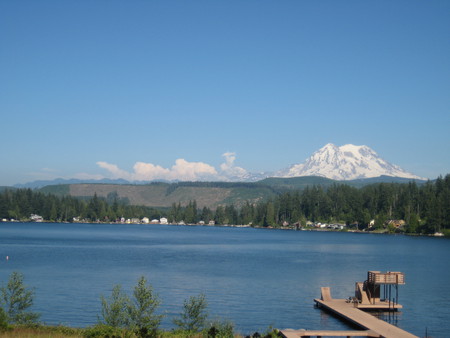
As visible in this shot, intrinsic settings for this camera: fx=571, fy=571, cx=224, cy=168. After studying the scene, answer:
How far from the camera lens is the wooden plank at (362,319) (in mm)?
40328

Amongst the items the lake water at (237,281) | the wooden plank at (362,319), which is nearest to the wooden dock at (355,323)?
the wooden plank at (362,319)

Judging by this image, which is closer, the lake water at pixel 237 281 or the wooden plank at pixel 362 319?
the wooden plank at pixel 362 319

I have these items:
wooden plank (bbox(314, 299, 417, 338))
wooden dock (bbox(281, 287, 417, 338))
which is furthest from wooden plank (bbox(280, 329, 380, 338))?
wooden plank (bbox(314, 299, 417, 338))

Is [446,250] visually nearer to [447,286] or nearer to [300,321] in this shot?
[447,286]

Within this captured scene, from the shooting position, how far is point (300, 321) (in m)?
49.3

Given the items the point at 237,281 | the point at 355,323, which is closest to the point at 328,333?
the point at 355,323

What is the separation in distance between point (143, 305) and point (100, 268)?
168 feet

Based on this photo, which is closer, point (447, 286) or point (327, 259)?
point (447, 286)

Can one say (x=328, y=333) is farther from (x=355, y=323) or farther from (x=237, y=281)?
(x=237, y=281)

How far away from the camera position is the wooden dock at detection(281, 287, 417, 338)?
3948cm

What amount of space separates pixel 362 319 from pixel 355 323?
3.49 ft

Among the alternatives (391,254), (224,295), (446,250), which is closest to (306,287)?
(224,295)

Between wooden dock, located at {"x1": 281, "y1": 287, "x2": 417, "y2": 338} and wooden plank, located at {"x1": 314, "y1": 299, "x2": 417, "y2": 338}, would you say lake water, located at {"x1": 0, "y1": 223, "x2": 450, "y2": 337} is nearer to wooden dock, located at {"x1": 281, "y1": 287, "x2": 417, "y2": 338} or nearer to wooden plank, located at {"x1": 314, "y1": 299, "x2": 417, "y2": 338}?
wooden plank, located at {"x1": 314, "y1": 299, "x2": 417, "y2": 338}

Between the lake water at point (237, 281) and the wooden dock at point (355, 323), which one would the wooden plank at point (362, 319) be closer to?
the wooden dock at point (355, 323)
